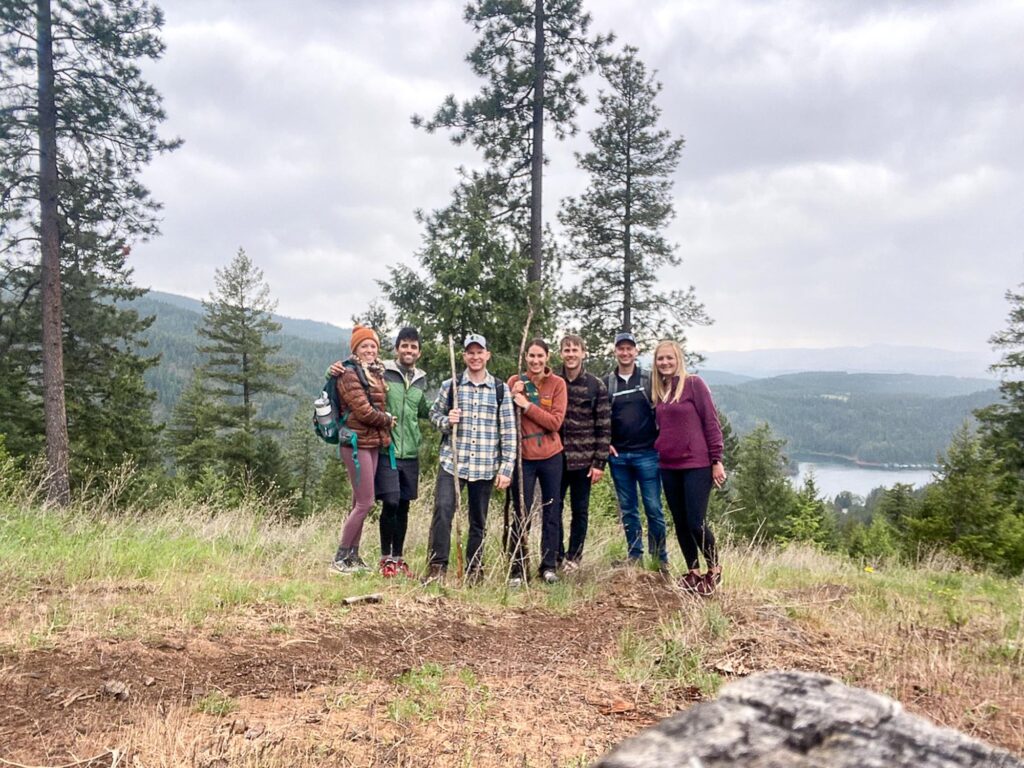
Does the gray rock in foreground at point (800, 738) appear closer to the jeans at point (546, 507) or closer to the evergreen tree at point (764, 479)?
the jeans at point (546, 507)

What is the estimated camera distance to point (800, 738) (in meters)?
0.92

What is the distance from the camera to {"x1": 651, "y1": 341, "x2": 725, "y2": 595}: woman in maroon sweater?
5004 millimetres

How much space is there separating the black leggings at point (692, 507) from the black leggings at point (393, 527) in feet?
7.94

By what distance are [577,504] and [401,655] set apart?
102 inches

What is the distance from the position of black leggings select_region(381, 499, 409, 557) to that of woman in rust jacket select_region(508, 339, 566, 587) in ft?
3.55

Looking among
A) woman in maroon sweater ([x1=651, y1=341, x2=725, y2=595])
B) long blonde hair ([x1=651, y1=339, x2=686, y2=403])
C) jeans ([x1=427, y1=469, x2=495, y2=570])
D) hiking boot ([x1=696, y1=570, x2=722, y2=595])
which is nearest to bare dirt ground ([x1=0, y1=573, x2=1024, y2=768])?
hiking boot ([x1=696, y1=570, x2=722, y2=595])

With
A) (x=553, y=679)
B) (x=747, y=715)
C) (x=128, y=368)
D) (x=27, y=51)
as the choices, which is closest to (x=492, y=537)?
(x=553, y=679)

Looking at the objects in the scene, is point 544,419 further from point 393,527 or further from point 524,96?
point 524,96

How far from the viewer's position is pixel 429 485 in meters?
10.2

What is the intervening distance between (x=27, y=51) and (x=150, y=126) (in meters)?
2.09

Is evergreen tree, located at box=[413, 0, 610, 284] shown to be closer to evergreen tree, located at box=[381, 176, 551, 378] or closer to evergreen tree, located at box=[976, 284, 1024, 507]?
evergreen tree, located at box=[381, 176, 551, 378]

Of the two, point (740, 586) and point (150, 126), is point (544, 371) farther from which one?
point (150, 126)

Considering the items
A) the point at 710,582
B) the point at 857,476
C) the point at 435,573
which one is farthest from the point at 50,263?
the point at 857,476

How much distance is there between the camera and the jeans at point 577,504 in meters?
5.82
